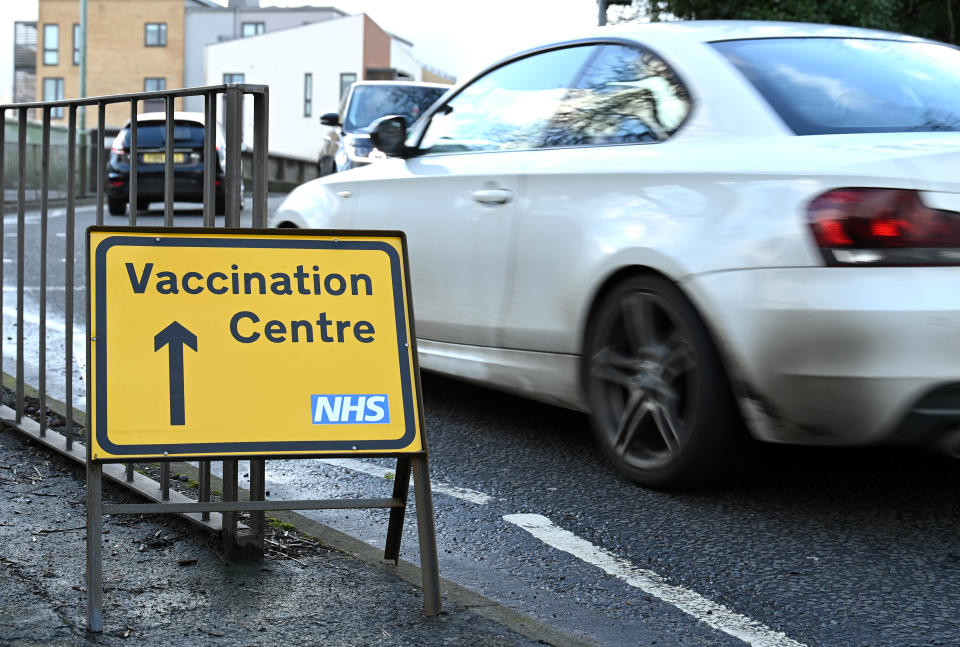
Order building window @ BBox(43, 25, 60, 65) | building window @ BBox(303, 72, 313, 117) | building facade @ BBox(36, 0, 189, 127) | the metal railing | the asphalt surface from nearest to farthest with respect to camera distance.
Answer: the asphalt surface → the metal railing → building window @ BBox(303, 72, 313, 117) → building facade @ BBox(36, 0, 189, 127) → building window @ BBox(43, 25, 60, 65)

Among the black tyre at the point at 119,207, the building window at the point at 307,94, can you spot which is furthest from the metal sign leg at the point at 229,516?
the building window at the point at 307,94

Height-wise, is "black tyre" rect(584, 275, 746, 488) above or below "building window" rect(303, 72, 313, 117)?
below

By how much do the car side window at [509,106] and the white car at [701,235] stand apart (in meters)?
0.01

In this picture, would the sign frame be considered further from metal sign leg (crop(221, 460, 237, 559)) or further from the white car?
the white car

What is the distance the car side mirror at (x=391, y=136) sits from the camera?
18.4 ft

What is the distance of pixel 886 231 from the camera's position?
3611 mm

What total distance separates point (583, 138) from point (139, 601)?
2.46 metres

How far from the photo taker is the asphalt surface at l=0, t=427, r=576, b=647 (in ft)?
9.51

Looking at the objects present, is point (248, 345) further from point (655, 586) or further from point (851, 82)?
point (851, 82)

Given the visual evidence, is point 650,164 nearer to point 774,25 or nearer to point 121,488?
point 774,25

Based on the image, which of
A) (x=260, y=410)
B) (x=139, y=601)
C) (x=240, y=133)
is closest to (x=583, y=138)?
(x=240, y=133)

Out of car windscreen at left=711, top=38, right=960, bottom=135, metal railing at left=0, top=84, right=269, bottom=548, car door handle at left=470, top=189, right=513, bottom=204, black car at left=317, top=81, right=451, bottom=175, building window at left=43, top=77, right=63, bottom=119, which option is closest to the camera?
metal railing at left=0, top=84, right=269, bottom=548

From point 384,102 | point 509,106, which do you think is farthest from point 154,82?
point 509,106

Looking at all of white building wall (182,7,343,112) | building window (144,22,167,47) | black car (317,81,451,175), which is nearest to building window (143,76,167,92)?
white building wall (182,7,343,112)
